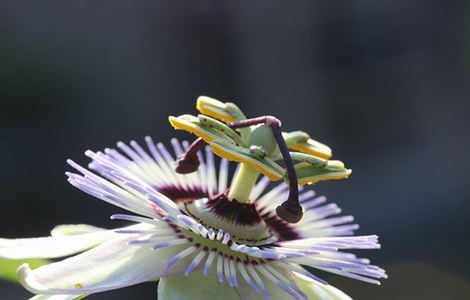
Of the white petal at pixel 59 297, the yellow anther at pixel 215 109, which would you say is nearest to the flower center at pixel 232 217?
the yellow anther at pixel 215 109

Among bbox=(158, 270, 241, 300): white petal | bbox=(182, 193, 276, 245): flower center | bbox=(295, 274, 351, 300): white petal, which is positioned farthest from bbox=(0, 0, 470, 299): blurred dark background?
bbox=(158, 270, 241, 300): white petal

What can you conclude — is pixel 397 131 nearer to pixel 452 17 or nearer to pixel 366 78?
pixel 366 78

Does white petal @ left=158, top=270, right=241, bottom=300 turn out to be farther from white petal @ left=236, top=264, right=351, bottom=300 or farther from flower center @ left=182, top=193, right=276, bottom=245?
flower center @ left=182, top=193, right=276, bottom=245

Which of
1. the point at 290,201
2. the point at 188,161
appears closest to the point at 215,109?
the point at 188,161

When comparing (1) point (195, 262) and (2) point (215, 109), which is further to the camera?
(2) point (215, 109)

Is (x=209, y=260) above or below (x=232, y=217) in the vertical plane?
below

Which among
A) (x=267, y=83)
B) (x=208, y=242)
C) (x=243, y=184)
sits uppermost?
(x=267, y=83)

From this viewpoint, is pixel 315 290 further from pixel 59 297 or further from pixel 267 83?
pixel 267 83

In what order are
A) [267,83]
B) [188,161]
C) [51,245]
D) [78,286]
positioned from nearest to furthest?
[78,286] < [51,245] < [188,161] < [267,83]
